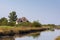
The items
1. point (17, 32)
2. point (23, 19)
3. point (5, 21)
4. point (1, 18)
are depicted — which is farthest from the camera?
point (23, 19)

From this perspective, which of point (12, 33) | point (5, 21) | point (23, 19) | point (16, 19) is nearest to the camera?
point (12, 33)

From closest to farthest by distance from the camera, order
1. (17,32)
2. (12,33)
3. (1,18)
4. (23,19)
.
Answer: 1. (12,33)
2. (17,32)
3. (1,18)
4. (23,19)

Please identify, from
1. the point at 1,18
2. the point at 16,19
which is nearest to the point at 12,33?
the point at 1,18

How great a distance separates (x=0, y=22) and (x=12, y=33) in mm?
32283

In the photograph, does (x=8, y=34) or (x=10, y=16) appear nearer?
(x=8, y=34)

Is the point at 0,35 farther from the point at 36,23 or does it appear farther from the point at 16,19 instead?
the point at 16,19

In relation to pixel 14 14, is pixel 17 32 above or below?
below

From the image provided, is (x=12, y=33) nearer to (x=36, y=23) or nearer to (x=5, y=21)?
(x=5, y=21)

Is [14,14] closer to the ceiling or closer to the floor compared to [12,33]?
closer to the ceiling

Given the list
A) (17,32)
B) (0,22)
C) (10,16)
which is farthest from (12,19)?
(17,32)

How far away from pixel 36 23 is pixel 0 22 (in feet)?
52.8

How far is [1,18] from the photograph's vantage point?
79.8 m

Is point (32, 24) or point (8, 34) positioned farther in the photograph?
point (32, 24)

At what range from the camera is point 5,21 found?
234ft
